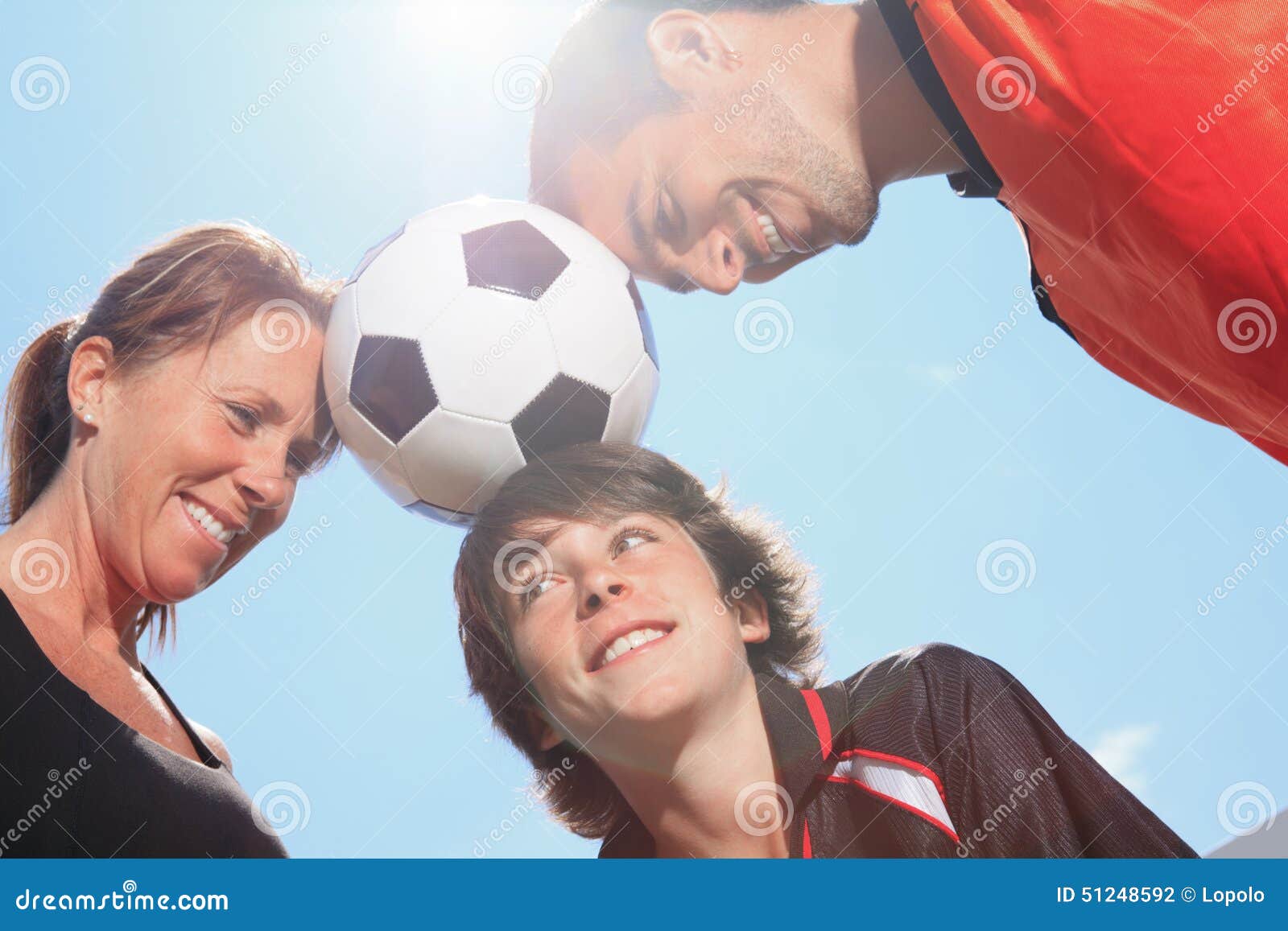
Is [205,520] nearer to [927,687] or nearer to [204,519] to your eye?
[204,519]

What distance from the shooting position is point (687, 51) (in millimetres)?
3020

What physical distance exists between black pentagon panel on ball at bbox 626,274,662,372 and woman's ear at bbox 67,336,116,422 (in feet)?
5.00

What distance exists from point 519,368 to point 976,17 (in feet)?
4.37

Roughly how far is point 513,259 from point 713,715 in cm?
130

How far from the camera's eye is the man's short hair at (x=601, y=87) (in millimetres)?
3043

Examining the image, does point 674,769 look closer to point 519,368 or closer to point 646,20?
point 519,368

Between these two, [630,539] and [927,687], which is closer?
[927,687]

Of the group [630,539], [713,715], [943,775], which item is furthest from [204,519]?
[943,775]

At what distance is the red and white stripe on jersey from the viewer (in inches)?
95.9

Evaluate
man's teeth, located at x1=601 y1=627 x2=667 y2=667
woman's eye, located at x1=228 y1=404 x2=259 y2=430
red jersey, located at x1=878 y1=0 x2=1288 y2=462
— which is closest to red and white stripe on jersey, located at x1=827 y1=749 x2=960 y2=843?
man's teeth, located at x1=601 y1=627 x2=667 y2=667

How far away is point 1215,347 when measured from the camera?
230cm

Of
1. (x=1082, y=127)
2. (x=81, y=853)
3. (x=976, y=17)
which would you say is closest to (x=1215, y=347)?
(x=1082, y=127)

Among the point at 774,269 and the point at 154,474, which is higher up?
the point at 774,269

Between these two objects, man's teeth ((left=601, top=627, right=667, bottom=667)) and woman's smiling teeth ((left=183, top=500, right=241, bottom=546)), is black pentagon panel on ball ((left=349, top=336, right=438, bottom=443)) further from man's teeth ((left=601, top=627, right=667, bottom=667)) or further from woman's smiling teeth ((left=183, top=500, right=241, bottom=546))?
man's teeth ((left=601, top=627, right=667, bottom=667))
